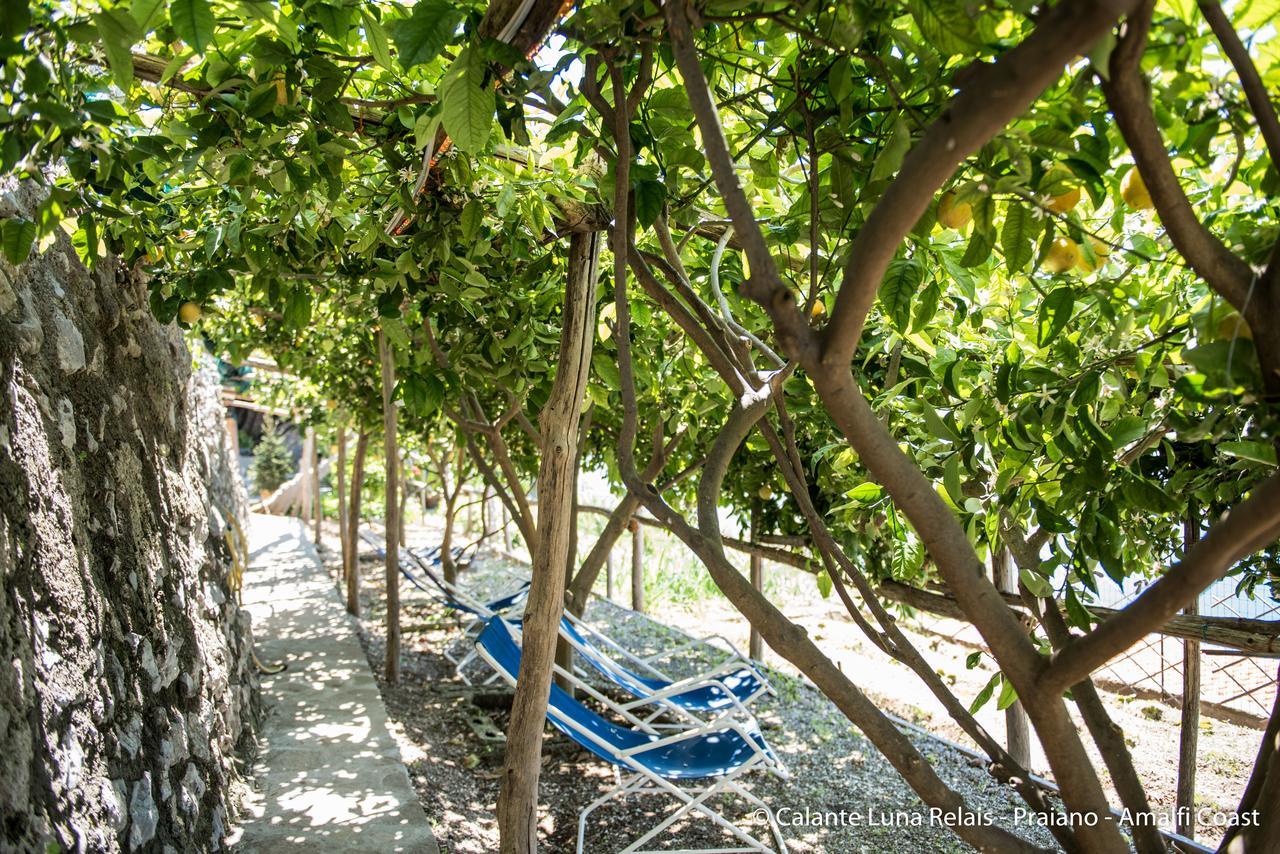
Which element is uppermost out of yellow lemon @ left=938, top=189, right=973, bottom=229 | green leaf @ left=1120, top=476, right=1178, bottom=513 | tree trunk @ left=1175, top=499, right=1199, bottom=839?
yellow lemon @ left=938, top=189, right=973, bottom=229

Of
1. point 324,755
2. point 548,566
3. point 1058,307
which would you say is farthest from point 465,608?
point 1058,307

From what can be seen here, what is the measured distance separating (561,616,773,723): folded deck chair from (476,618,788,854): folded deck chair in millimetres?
205

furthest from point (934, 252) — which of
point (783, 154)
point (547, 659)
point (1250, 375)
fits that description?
point (547, 659)

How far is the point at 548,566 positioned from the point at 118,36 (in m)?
1.46

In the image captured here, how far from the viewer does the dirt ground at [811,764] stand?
326 cm

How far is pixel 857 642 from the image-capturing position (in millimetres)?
5965

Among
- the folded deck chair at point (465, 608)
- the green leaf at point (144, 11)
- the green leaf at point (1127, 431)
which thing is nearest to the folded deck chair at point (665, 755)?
the folded deck chair at point (465, 608)

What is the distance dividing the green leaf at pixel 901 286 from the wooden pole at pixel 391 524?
12.5ft

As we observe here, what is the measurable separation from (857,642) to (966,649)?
71 cm

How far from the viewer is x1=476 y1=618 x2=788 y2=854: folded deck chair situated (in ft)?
9.73

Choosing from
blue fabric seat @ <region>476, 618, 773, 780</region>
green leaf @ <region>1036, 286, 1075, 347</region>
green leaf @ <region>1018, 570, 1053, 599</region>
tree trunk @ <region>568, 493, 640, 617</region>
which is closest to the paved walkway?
blue fabric seat @ <region>476, 618, 773, 780</region>

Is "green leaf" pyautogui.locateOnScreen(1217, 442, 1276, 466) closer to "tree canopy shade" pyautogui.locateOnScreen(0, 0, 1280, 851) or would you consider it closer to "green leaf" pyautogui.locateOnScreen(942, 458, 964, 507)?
"tree canopy shade" pyautogui.locateOnScreen(0, 0, 1280, 851)

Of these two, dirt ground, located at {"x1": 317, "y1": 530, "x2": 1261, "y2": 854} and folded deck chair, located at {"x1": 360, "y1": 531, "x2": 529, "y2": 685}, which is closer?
dirt ground, located at {"x1": 317, "y1": 530, "x2": 1261, "y2": 854}

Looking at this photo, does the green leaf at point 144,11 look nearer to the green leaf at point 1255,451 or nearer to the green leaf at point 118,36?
the green leaf at point 118,36
